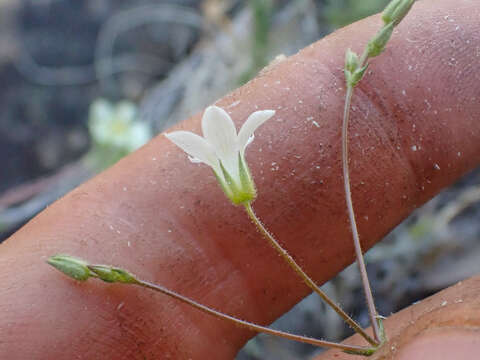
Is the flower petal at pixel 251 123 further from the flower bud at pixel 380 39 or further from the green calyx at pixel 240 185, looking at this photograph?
the flower bud at pixel 380 39

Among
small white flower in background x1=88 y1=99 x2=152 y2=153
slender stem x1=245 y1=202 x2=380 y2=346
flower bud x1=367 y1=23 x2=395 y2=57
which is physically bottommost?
slender stem x1=245 y1=202 x2=380 y2=346

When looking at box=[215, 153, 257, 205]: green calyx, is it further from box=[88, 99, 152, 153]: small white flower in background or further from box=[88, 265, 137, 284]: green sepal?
box=[88, 99, 152, 153]: small white flower in background

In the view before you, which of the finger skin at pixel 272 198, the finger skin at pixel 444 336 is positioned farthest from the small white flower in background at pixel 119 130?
the finger skin at pixel 444 336

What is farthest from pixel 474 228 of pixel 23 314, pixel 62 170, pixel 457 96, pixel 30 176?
pixel 30 176

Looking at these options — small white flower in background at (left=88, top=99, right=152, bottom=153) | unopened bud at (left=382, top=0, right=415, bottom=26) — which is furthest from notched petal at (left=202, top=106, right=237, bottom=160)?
small white flower in background at (left=88, top=99, right=152, bottom=153)

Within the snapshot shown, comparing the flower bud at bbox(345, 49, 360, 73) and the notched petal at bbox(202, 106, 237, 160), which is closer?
the notched petal at bbox(202, 106, 237, 160)

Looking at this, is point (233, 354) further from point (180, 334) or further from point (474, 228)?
point (474, 228)
